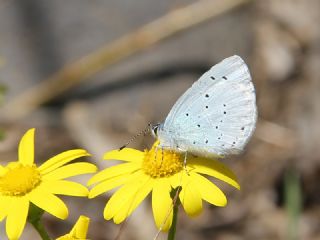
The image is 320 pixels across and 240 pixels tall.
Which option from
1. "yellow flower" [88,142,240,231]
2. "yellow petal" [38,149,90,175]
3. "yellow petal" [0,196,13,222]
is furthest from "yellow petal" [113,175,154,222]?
"yellow petal" [0,196,13,222]

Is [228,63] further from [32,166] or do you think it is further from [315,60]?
[315,60]

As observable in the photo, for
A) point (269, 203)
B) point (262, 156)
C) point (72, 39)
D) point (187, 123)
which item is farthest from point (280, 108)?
point (187, 123)

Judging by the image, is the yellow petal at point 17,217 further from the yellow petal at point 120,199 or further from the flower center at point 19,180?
the yellow petal at point 120,199

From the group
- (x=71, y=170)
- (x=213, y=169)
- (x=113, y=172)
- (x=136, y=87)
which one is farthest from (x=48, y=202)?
(x=136, y=87)

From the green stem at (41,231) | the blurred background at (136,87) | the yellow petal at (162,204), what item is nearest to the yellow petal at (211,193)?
the yellow petal at (162,204)

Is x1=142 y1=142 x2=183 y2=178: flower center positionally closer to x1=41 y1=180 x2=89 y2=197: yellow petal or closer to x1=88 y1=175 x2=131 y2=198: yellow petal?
x1=88 y1=175 x2=131 y2=198: yellow petal

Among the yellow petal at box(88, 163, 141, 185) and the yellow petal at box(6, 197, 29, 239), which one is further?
the yellow petal at box(88, 163, 141, 185)
